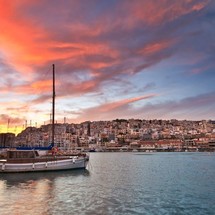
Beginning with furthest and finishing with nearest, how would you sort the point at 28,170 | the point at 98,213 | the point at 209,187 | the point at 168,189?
the point at 28,170 → the point at 209,187 → the point at 168,189 → the point at 98,213

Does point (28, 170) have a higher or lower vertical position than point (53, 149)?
lower

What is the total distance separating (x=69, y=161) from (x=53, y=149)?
6077 millimetres

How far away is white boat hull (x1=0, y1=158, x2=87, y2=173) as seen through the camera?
4675 cm

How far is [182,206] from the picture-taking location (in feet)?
74.8

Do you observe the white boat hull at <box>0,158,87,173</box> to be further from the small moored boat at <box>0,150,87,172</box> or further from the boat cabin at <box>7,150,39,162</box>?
the boat cabin at <box>7,150,39,162</box>

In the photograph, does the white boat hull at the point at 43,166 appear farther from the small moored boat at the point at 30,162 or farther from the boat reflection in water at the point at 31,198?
the boat reflection in water at the point at 31,198

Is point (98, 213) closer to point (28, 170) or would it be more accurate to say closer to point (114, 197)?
point (114, 197)

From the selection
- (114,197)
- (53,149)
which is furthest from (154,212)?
(53,149)

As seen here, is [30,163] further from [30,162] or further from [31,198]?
[31,198]

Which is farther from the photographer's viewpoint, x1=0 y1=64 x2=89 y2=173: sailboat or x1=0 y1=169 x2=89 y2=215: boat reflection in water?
x1=0 y1=64 x2=89 y2=173: sailboat

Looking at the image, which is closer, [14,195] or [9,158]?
[14,195]

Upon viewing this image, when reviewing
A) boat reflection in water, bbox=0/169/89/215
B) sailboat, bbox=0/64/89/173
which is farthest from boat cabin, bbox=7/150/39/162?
boat reflection in water, bbox=0/169/89/215

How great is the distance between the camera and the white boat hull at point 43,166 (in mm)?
46750

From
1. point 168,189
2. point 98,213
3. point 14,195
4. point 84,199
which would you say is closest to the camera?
point 98,213
